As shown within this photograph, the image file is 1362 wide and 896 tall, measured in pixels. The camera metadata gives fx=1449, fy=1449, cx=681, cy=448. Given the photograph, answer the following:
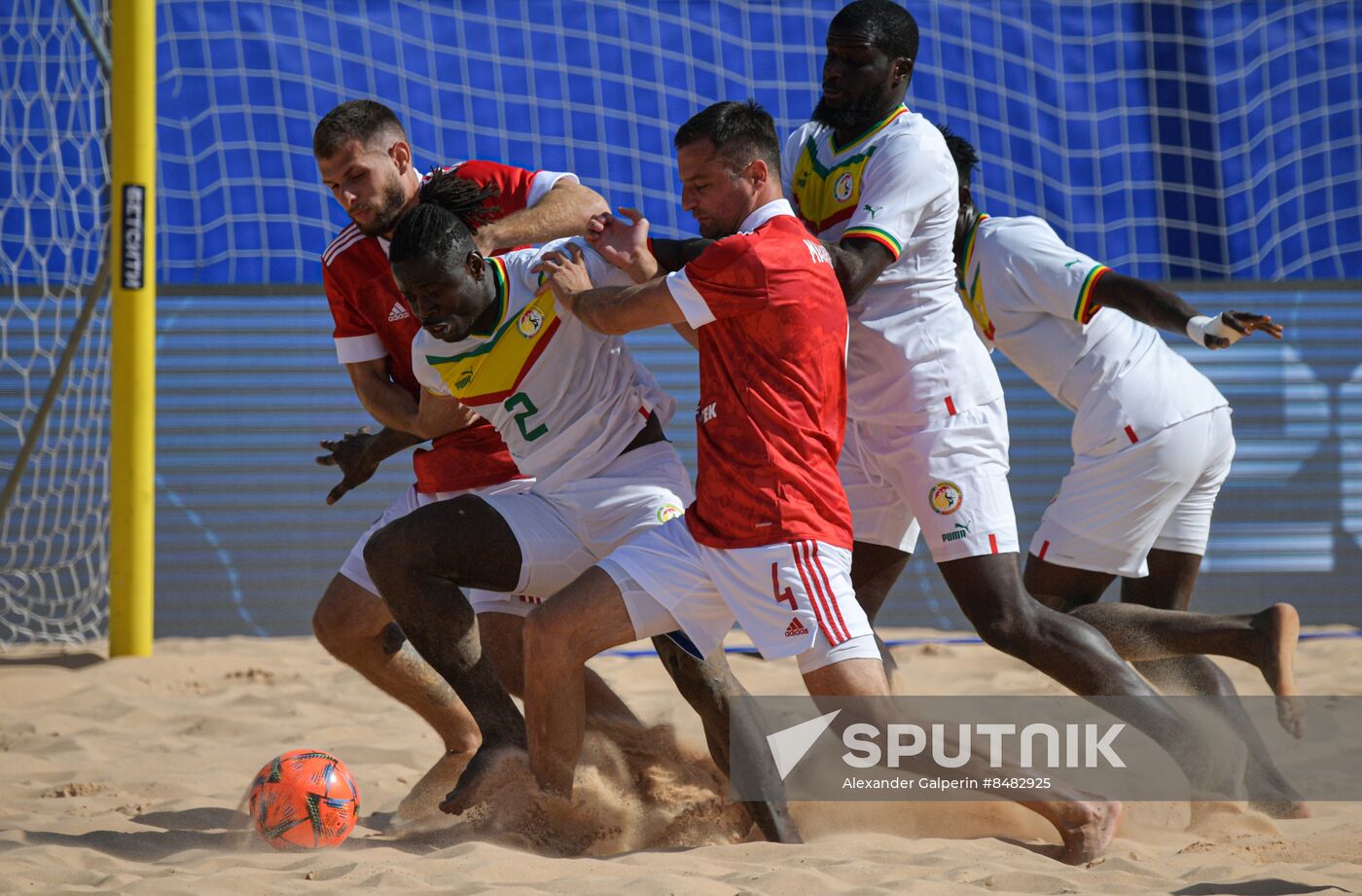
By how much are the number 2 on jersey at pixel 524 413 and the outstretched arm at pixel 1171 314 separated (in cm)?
181

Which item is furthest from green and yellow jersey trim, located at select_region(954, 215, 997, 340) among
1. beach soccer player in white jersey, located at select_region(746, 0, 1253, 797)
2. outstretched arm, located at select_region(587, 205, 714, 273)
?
outstretched arm, located at select_region(587, 205, 714, 273)

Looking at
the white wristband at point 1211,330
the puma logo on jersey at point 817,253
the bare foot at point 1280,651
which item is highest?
the puma logo on jersey at point 817,253

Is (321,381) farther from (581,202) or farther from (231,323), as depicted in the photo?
(581,202)

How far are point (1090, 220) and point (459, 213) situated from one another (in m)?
5.33

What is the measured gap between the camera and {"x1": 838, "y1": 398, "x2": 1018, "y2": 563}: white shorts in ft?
13.1

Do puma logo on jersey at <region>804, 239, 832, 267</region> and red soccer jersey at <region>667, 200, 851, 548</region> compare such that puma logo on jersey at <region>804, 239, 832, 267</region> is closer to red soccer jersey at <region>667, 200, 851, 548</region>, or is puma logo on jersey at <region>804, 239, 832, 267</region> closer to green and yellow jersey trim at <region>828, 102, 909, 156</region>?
red soccer jersey at <region>667, 200, 851, 548</region>

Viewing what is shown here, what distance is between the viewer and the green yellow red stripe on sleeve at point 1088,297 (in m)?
A: 4.55

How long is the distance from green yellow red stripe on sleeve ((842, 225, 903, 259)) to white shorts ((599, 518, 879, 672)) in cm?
88

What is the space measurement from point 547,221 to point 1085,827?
7.38 feet

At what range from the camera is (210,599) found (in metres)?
8.29

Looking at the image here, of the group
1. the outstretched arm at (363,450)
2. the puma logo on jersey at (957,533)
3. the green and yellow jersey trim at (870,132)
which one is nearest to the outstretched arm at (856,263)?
the green and yellow jersey trim at (870,132)

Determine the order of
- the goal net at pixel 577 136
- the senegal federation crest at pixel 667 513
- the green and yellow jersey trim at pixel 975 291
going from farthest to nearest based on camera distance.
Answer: the goal net at pixel 577 136 → the green and yellow jersey trim at pixel 975 291 → the senegal federation crest at pixel 667 513

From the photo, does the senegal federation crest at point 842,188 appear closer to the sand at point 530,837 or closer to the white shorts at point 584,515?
the white shorts at point 584,515

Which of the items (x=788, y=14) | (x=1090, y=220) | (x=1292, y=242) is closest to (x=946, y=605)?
(x=1090, y=220)
